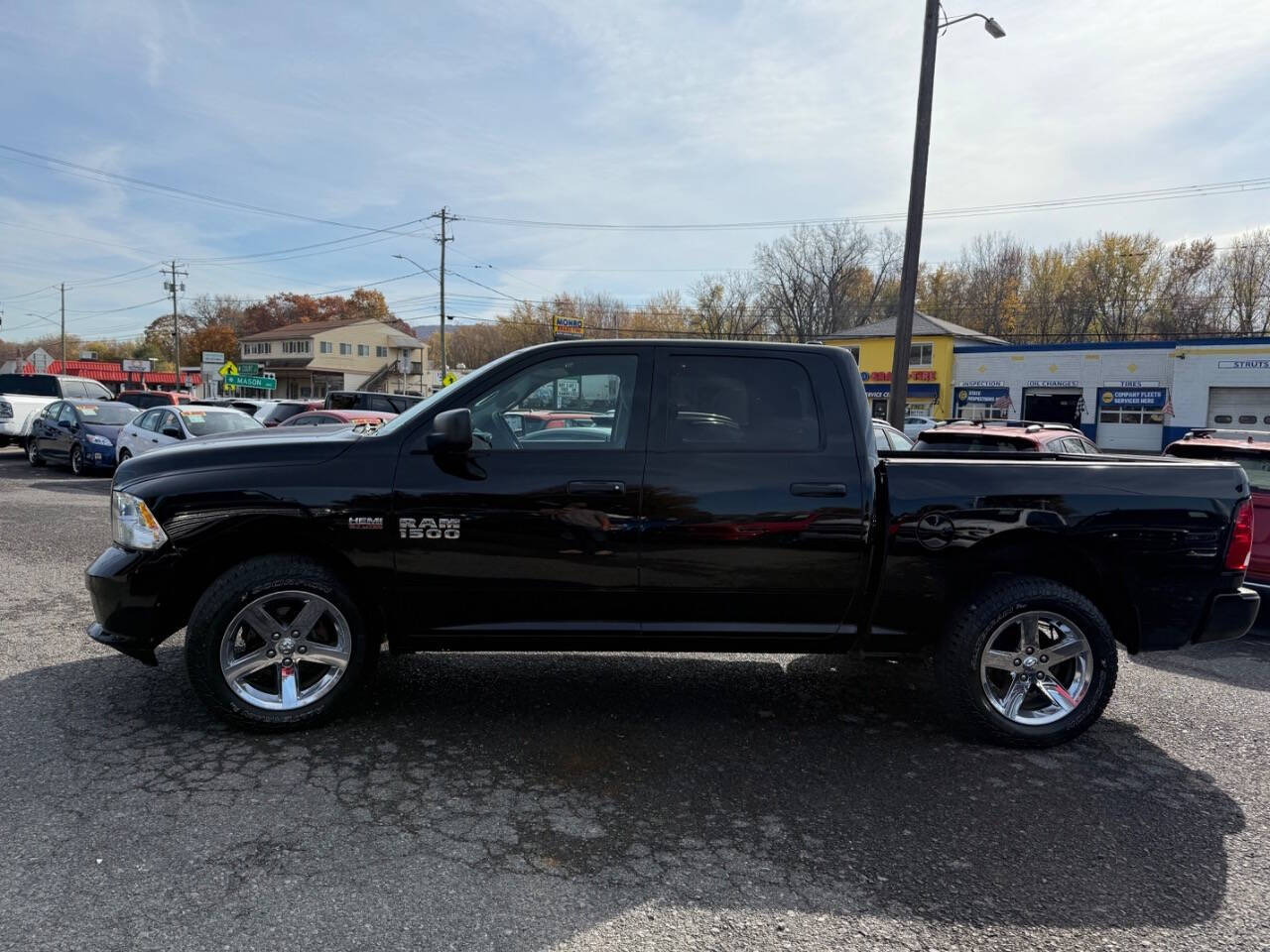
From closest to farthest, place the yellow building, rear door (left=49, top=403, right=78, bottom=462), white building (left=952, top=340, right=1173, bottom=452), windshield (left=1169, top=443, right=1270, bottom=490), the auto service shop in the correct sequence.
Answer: windshield (left=1169, top=443, right=1270, bottom=490) < rear door (left=49, top=403, right=78, bottom=462) < the auto service shop < white building (left=952, top=340, right=1173, bottom=452) < the yellow building

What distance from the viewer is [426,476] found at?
13.0ft

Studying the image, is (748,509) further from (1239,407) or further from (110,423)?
(1239,407)

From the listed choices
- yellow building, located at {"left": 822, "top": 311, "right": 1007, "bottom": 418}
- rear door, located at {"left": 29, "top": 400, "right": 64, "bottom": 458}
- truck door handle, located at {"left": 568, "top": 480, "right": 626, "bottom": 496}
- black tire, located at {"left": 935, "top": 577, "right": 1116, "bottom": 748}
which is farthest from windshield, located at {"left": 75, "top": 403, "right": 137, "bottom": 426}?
yellow building, located at {"left": 822, "top": 311, "right": 1007, "bottom": 418}

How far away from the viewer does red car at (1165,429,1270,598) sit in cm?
610

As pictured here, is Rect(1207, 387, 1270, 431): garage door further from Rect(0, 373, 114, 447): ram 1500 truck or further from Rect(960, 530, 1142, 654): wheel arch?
Rect(0, 373, 114, 447): ram 1500 truck

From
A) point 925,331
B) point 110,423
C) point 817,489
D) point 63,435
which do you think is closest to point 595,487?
point 817,489

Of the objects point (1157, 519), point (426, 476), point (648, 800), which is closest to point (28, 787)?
point (426, 476)

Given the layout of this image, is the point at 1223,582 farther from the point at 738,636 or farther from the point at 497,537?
the point at 497,537

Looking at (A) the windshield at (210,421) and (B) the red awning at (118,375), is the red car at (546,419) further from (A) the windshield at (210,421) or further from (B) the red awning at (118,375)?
(B) the red awning at (118,375)

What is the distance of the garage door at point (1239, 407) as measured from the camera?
36.3 m

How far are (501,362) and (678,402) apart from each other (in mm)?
908

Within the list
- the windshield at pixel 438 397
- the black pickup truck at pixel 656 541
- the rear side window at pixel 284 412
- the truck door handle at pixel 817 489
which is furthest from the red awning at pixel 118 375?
the truck door handle at pixel 817 489

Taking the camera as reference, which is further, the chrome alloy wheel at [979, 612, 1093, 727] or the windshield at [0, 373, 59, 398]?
the windshield at [0, 373, 59, 398]

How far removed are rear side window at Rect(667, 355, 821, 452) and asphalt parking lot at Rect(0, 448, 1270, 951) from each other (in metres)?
1.48
